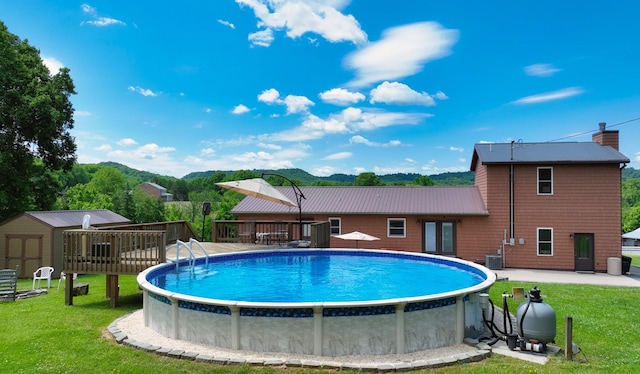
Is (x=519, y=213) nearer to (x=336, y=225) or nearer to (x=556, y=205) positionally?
(x=556, y=205)

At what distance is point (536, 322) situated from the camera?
6121 mm

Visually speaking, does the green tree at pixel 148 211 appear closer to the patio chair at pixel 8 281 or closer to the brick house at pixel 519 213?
the brick house at pixel 519 213

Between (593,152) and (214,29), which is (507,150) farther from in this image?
(214,29)

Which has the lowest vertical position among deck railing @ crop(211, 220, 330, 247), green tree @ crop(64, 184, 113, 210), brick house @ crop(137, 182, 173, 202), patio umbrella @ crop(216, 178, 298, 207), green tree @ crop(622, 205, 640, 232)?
green tree @ crop(622, 205, 640, 232)

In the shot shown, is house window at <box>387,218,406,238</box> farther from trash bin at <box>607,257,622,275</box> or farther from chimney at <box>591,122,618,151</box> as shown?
chimney at <box>591,122,618,151</box>

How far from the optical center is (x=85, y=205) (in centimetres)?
2847

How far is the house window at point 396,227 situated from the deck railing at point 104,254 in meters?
12.0

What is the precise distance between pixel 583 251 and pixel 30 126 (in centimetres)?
2528

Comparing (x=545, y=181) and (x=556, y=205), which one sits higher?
(x=545, y=181)

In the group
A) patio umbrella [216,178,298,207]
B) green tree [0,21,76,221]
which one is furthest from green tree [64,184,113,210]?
patio umbrella [216,178,298,207]

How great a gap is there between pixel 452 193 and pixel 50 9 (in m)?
21.9

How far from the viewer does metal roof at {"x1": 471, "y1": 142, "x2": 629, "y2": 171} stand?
17.0 metres

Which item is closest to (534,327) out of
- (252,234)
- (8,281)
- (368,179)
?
(252,234)

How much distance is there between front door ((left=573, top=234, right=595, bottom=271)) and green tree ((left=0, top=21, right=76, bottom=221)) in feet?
79.1
